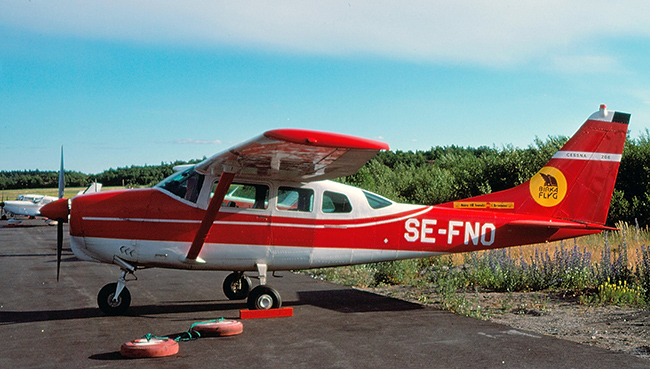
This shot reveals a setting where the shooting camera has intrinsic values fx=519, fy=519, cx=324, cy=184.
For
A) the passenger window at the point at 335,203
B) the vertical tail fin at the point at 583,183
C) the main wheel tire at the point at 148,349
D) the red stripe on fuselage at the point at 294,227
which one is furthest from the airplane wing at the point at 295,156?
the vertical tail fin at the point at 583,183

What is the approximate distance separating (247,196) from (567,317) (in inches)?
Result: 200

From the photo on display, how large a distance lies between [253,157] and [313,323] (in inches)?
97.4

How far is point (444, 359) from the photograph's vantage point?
17.9ft

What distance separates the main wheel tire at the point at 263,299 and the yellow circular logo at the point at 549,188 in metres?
4.86

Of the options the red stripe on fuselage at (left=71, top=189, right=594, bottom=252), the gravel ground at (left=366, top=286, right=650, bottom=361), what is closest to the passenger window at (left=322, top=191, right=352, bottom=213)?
the red stripe on fuselage at (left=71, top=189, right=594, bottom=252)

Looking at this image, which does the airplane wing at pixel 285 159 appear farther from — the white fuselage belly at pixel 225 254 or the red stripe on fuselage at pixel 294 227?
the red stripe on fuselage at pixel 294 227

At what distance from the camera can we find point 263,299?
7930mm

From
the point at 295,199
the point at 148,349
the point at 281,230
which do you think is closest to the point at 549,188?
the point at 295,199

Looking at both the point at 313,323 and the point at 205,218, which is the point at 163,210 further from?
the point at 313,323

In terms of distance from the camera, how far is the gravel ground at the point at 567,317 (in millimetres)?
6193

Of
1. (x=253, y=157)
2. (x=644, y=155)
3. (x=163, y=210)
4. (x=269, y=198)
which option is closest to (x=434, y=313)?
(x=269, y=198)

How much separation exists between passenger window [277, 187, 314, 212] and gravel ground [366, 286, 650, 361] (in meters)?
2.63

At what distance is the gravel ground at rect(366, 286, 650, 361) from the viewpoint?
244 inches

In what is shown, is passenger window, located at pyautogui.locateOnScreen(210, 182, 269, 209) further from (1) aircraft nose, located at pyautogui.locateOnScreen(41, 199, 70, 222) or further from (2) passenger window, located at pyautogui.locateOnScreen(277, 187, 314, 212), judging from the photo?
(1) aircraft nose, located at pyautogui.locateOnScreen(41, 199, 70, 222)
